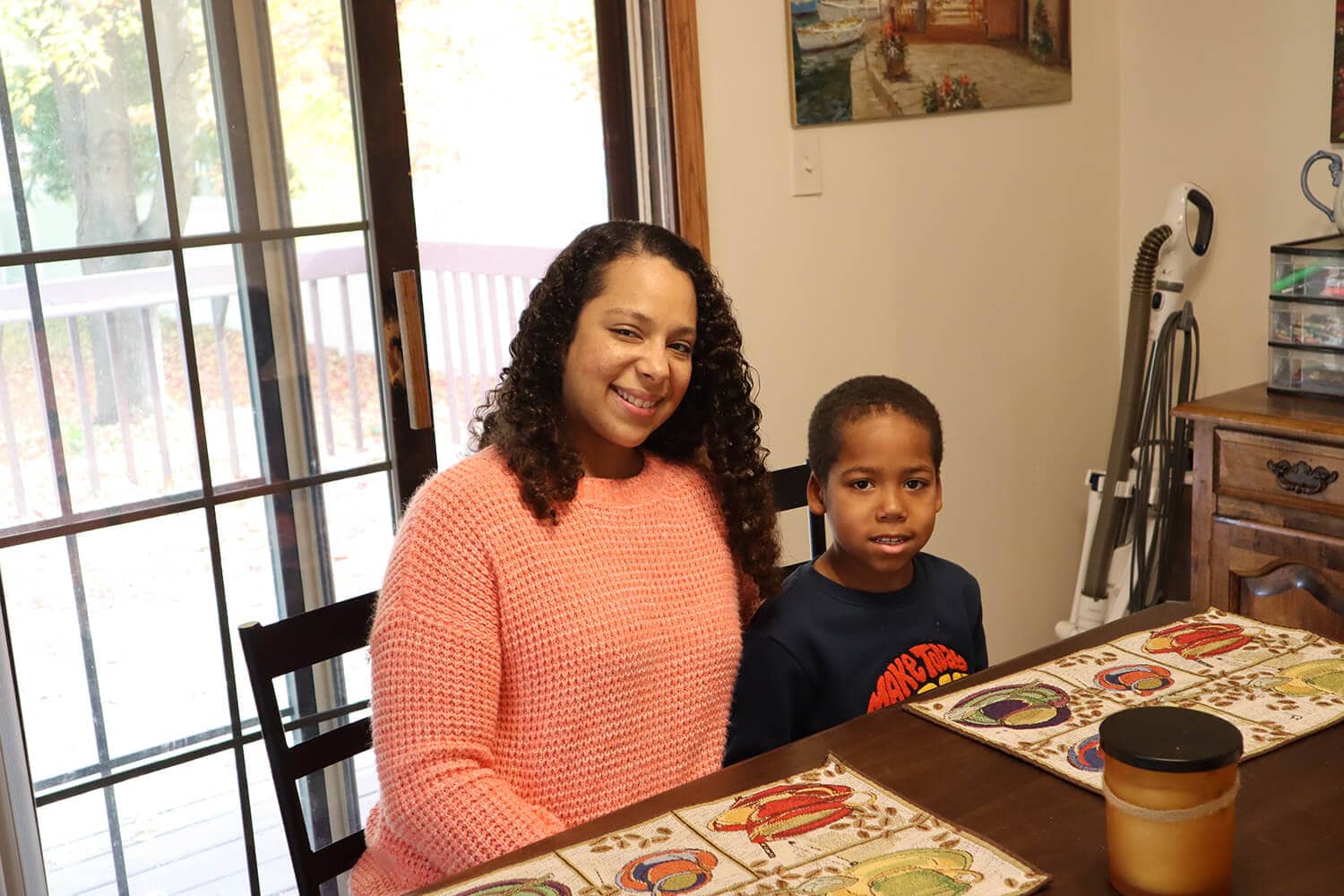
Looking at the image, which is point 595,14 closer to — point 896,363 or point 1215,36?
point 896,363

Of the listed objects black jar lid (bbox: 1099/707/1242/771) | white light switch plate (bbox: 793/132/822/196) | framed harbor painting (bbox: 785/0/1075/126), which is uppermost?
framed harbor painting (bbox: 785/0/1075/126)

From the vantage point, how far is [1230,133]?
3.04 meters

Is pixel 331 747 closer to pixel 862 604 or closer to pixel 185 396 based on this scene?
pixel 862 604

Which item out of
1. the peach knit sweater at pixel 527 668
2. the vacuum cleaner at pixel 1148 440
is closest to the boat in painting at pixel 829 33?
the vacuum cleaner at pixel 1148 440

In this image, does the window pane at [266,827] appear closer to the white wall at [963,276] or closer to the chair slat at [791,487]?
the chair slat at [791,487]

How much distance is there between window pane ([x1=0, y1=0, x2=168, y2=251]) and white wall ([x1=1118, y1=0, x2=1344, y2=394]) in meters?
2.32

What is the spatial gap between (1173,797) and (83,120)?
1.78m

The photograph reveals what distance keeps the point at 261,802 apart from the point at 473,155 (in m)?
1.26

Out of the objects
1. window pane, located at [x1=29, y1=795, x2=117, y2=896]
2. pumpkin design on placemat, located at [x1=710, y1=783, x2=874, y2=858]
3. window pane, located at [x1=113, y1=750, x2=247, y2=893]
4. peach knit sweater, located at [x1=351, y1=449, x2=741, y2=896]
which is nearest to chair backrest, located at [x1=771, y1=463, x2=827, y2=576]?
peach knit sweater, located at [x1=351, y1=449, x2=741, y2=896]

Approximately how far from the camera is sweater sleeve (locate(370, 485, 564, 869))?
1247 millimetres

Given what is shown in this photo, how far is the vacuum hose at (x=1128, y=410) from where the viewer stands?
3.01 meters

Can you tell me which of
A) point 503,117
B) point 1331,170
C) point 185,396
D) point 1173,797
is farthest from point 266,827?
point 1331,170

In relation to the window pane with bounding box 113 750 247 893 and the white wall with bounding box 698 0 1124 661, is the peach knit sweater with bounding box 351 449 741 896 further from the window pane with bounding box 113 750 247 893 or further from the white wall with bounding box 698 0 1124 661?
the white wall with bounding box 698 0 1124 661

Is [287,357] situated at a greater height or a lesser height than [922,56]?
lesser
